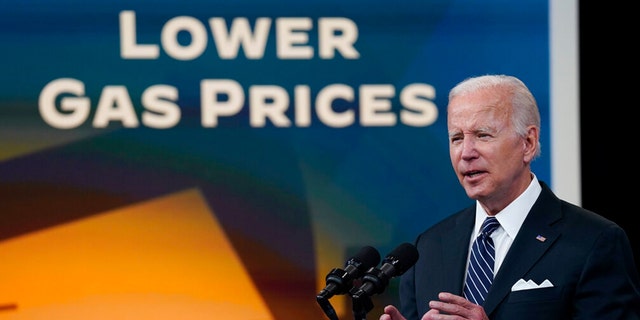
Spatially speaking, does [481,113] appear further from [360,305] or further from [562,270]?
[360,305]

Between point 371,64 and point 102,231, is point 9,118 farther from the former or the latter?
point 371,64

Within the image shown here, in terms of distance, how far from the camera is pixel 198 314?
4.08 metres

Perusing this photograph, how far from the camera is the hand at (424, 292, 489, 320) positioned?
2406 mm

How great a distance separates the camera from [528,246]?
2.70 meters

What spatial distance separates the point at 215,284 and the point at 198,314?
0.44ft

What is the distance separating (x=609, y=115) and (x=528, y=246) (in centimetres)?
177

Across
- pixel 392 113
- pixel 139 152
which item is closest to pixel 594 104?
pixel 392 113

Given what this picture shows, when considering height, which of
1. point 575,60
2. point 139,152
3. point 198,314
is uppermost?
point 575,60

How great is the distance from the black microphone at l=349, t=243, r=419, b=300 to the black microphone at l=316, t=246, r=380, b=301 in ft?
0.08

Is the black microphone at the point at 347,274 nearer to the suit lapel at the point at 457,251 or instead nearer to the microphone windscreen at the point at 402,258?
the microphone windscreen at the point at 402,258

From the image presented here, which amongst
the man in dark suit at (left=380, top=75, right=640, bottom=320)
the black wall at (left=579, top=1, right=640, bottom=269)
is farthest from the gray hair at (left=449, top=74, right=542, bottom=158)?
A: the black wall at (left=579, top=1, right=640, bottom=269)

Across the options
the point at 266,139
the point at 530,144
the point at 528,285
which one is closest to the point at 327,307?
the point at 528,285

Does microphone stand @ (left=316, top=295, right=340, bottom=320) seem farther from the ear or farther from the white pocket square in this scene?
the ear

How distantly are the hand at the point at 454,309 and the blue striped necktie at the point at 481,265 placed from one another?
276mm
